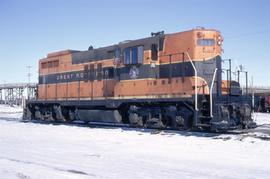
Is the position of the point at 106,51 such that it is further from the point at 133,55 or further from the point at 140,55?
the point at 140,55

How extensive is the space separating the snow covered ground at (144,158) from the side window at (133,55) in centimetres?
419

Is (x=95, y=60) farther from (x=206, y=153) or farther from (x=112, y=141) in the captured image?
(x=206, y=153)

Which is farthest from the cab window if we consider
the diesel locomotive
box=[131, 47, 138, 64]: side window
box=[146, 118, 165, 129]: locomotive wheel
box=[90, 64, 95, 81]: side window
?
box=[90, 64, 95, 81]: side window

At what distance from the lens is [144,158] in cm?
888

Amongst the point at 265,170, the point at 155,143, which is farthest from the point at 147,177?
the point at 155,143

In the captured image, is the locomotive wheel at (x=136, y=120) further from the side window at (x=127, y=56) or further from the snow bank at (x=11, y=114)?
the snow bank at (x=11, y=114)

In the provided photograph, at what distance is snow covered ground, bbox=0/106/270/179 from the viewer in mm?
7105

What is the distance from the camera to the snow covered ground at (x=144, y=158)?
7.11 meters

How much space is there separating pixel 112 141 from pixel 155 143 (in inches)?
62.0

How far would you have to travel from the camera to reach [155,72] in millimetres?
16031

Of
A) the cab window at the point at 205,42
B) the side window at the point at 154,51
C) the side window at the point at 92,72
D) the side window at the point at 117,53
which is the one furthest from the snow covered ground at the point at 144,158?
the side window at the point at 92,72

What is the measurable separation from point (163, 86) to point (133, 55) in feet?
6.56

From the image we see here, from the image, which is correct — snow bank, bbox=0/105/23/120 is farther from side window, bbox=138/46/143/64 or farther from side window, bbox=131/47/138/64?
side window, bbox=138/46/143/64

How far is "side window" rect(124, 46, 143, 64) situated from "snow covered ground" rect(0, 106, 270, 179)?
4194 millimetres
